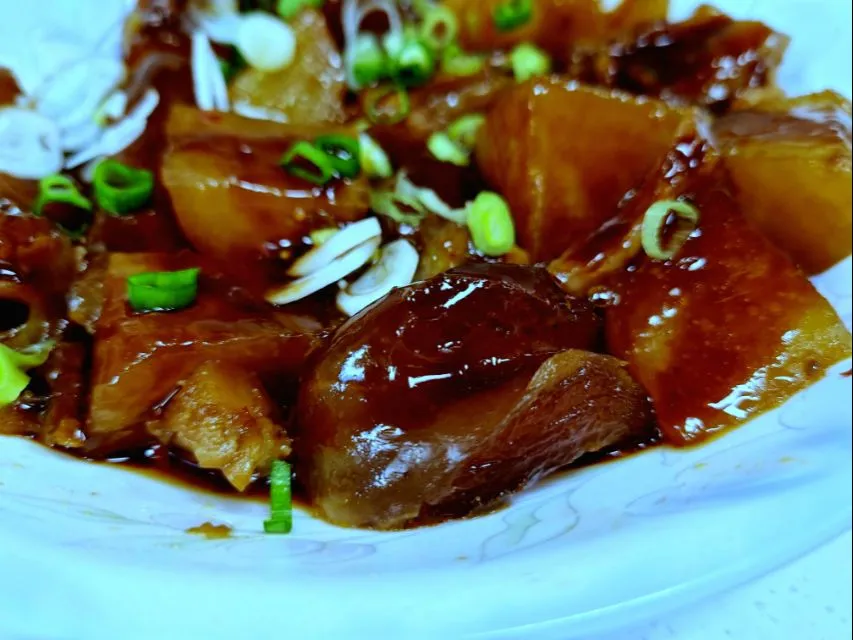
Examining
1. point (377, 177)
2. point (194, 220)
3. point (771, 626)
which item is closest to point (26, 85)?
Answer: point (194, 220)

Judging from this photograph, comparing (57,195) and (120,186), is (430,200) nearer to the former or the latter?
(120,186)

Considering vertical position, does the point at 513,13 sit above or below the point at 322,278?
above

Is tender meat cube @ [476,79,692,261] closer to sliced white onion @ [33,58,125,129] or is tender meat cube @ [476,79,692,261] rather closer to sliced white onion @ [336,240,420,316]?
sliced white onion @ [336,240,420,316]

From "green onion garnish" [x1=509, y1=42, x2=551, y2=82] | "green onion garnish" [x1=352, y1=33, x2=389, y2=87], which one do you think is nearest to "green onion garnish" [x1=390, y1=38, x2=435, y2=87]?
"green onion garnish" [x1=352, y1=33, x2=389, y2=87]

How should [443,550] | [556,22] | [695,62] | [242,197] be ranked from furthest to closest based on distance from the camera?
1. [556,22]
2. [695,62]
3. [242,197]
4. [443,550]

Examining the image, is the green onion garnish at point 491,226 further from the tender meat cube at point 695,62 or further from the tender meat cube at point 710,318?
the tender meat cube at point 695,62

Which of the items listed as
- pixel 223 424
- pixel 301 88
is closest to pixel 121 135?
pixel 301 88
